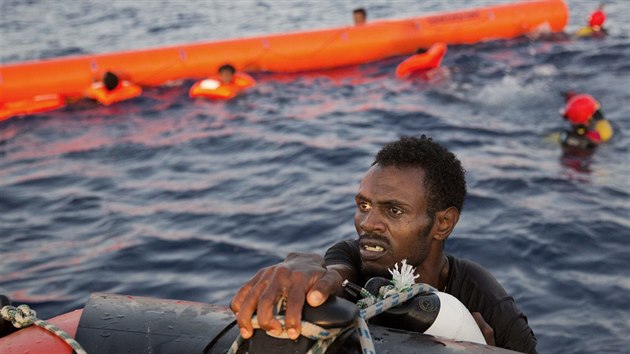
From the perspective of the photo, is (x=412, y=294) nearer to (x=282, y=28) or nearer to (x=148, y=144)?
(x=148, y=144)

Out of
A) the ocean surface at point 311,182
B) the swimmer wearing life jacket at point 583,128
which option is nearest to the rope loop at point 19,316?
the ocean surface at point 311,182

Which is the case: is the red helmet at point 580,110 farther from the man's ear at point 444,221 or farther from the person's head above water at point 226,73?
the man's ear at point 444,221

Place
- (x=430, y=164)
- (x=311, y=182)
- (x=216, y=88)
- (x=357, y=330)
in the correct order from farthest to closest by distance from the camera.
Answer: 1. (x=216, y=88)
2. (x=311, y=182)
3. (x=430, y=164)
4. (x=357, y=330)

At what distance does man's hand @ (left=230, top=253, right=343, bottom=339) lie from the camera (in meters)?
1.85

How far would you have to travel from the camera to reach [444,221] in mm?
2859

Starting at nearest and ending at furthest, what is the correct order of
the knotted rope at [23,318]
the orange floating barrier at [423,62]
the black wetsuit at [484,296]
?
the knotted rope at [23,318] < the black wetsuit at [484,296] < the orange floating barrier at [423,62]

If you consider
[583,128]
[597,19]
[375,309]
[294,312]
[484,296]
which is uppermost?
[294,312]

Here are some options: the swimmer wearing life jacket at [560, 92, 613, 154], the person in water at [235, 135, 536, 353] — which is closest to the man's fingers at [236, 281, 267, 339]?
the person in water at [235, 135, 536, 353]

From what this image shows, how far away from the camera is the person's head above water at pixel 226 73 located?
33.1ft

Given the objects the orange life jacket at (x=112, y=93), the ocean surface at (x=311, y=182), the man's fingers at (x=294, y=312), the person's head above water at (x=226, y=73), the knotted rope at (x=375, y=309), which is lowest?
the ocean surface at (x=311, y=182)

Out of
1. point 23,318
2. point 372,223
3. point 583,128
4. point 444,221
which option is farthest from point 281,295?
point 583,128

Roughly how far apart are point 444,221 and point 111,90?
7.97 m

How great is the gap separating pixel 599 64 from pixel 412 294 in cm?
937

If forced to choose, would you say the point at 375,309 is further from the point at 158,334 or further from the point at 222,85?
the point at 222,85
